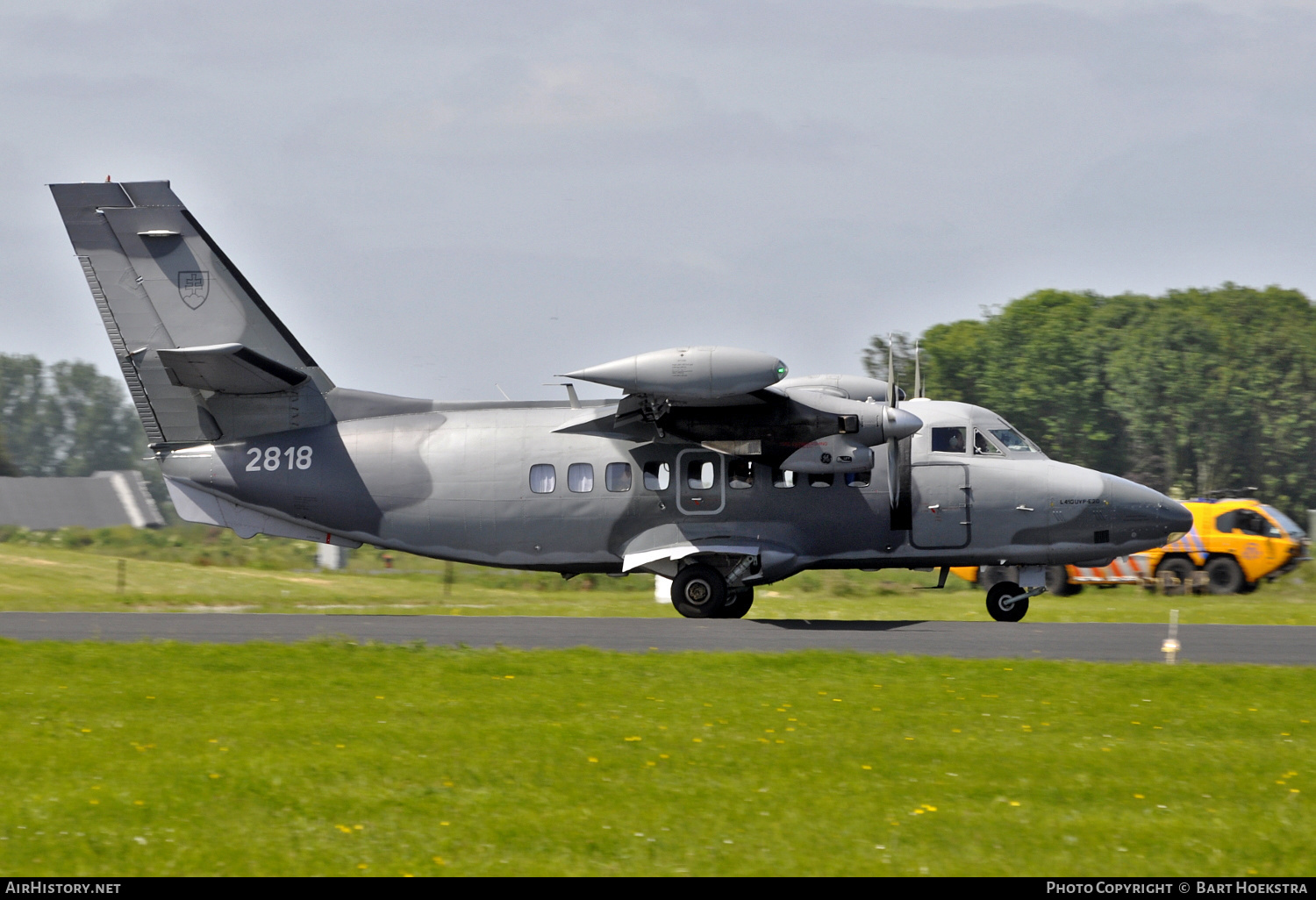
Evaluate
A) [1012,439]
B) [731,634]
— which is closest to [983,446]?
[1012,439]

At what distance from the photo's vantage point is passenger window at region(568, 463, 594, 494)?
2278cm

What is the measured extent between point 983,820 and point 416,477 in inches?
635

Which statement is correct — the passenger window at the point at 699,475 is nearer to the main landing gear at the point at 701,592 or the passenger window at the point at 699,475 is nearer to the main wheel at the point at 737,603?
the main landing gear at the point at 701,592

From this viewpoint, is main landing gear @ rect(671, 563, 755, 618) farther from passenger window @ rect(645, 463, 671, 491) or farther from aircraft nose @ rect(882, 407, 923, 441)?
aircraft nose @ rect(882, 407, 923, 441)

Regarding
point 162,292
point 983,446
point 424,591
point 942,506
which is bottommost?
point 424,591

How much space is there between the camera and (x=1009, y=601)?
22578 millimetres

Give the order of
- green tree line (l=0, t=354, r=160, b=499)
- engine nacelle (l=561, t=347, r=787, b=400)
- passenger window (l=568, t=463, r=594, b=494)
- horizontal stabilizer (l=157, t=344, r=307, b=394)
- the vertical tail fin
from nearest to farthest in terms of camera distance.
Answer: engine nacelle (l=561, t=347, r=787, b=400) → horizontal stabilizer (l=157, t=344, r=307, b=394) → passenger window (l=568, t=463, r=594, b=494) → the vertical tail fin → green tree line (l=0, t=354, r=160, b=499)

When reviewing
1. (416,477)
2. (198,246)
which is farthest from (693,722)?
(198,246)

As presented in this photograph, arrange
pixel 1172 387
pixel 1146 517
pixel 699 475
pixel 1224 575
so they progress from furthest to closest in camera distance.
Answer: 1. pixel 1172 387
2. pixel 1224 575
3. pixel 699 475
4. pixel 1146 517

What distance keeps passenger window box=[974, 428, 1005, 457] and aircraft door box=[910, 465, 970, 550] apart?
43 centimetres

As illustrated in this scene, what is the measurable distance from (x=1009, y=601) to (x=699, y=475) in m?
5.87

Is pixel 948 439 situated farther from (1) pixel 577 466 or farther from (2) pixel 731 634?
(1) pixel 577 466

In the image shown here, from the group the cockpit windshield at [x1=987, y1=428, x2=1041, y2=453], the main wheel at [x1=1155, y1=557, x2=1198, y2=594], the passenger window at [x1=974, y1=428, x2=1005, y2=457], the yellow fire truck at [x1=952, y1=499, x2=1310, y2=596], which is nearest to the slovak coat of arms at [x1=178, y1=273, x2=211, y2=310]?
the passenger window at [x1=974, y1=428, x2=1005, y2=457]

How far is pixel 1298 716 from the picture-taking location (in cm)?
1222
